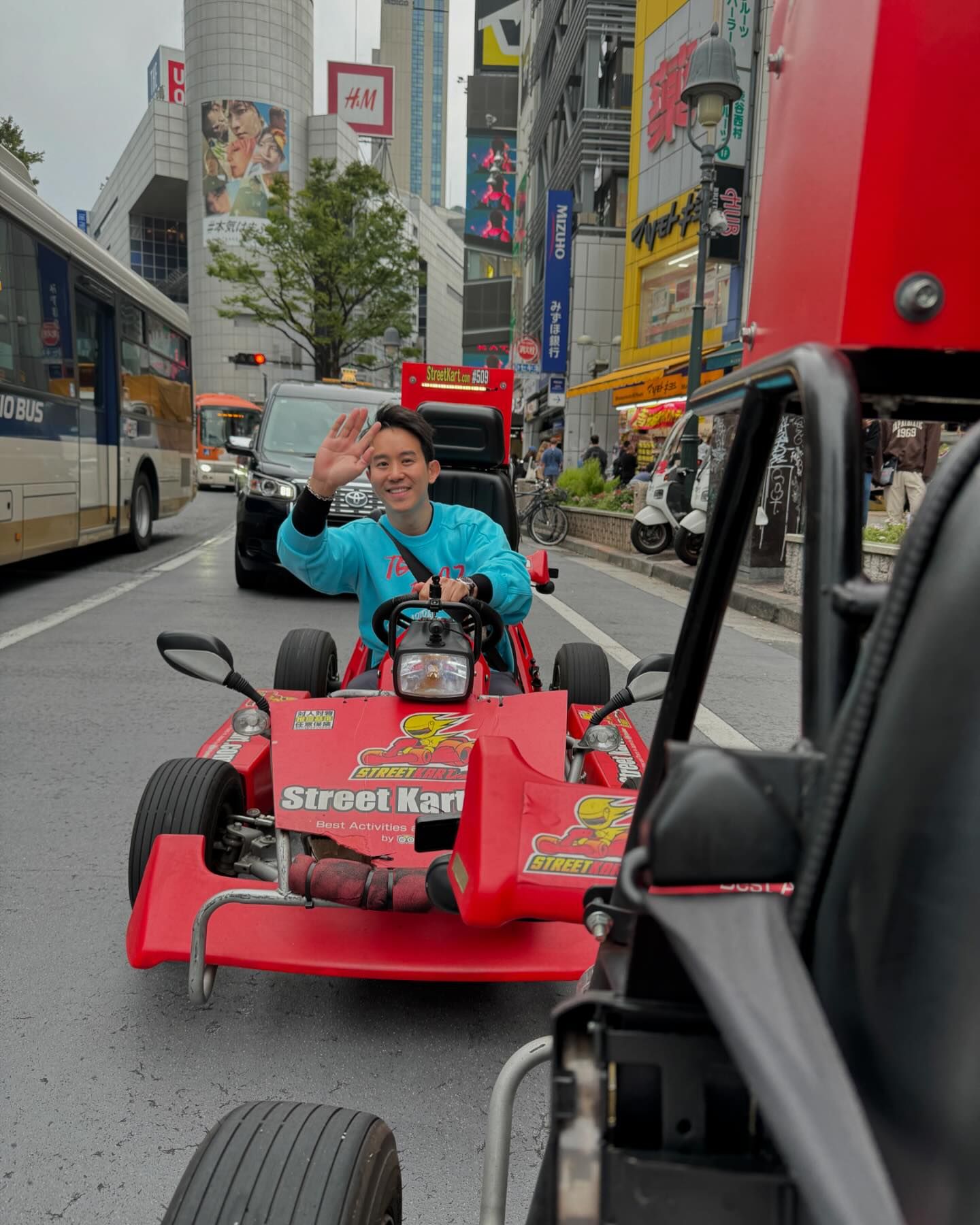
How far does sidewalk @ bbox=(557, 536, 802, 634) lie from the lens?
9.19 meters

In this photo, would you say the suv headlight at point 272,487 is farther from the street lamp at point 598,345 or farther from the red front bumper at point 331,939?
the street lamp at point 598,345

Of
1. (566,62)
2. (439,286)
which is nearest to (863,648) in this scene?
(566,62)

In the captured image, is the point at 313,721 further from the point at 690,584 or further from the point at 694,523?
the point at 694,523

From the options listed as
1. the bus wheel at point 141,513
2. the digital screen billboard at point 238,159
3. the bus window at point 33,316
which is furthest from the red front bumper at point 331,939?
the digital screen billboard at point 238,159

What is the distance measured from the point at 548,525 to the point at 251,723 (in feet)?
47.3

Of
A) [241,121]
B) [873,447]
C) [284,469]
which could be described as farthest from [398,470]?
[241,121]

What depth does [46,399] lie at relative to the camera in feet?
28.3

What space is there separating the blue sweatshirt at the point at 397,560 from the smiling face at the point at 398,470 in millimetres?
185

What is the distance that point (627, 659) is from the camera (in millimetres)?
6828

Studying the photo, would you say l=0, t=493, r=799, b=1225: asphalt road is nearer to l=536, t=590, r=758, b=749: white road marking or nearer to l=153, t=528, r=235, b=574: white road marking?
l=536, t=590, r=758, b=749: white road marking

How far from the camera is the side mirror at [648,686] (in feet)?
8.53

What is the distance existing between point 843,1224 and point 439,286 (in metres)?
117

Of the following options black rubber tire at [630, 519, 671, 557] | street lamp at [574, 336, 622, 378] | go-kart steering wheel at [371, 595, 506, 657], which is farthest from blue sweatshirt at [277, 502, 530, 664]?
street lamp at [574, 336, 622, 378]

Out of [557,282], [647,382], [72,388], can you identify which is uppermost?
[557,282]
